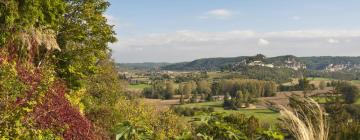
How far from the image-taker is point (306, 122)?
5.44 metres

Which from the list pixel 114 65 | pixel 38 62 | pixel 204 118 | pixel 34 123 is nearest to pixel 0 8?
pixel 38 62

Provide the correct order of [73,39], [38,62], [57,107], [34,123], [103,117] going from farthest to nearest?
1. [103,117]
2. [73,39]
3. [38,62]
4. [57,107]
5. [34,123]

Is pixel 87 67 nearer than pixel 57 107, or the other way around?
pixel 57 107

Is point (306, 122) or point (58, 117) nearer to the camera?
point (306, 122)

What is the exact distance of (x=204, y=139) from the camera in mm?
6383

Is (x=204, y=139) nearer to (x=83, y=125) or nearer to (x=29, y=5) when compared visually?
(x=83, y=125)

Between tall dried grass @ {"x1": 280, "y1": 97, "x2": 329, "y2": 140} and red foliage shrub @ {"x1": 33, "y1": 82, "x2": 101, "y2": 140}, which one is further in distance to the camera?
red foliage shrub @ {"x1": 33, "y1": 82, "x2": 101, "y2": 140}

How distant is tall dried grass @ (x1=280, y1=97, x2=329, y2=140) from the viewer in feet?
17.2

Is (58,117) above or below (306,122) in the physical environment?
below

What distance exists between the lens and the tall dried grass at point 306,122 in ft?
17.2

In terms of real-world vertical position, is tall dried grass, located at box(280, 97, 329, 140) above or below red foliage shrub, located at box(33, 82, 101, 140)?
above

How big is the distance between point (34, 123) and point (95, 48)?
1666 cm

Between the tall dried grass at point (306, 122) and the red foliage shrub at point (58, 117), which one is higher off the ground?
the tall dried grass at point (306, 122)

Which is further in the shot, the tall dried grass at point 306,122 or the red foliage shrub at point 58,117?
the red foliage shrub at point 58,117
